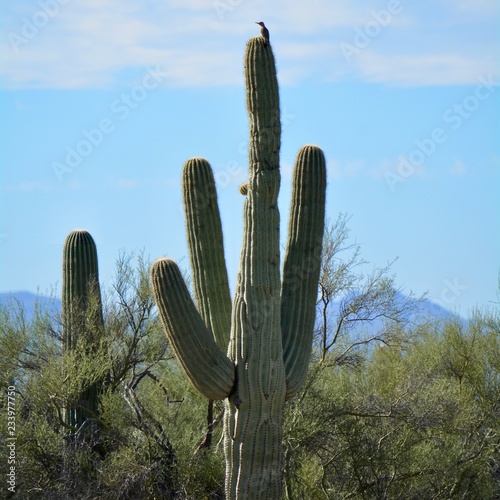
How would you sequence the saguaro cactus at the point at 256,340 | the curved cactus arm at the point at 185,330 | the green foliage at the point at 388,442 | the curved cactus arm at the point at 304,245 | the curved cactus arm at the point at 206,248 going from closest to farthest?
the curved cactus arm at the point at 185,330 < the saguaro cactus at the point at 256,340 < the curved cactus arm at the point at 206,248 < the curved cactus arm at the point at 304,245 < the green foliage at the point at 388,442

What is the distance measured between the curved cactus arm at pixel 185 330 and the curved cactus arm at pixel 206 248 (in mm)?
796

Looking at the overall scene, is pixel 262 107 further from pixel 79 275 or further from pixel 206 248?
pixel 79 275

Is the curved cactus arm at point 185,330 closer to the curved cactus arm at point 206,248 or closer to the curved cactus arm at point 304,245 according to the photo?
the curved cactus arm at point 206,248

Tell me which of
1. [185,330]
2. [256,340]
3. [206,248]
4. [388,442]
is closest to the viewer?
[185,330]

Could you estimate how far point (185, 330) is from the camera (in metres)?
9.48

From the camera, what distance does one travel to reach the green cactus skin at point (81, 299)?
13.3 meters

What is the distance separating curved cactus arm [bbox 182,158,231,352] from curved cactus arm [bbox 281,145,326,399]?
66 centimetres

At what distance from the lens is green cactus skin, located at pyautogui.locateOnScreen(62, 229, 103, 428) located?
13.3m

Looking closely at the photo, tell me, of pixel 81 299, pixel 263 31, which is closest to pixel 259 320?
pixel 263 31

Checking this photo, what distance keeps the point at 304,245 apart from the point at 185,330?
200cm

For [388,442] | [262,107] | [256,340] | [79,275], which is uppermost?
[262,107]

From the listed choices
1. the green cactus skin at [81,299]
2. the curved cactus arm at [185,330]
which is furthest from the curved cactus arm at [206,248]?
the green cactus skin at [81,299]

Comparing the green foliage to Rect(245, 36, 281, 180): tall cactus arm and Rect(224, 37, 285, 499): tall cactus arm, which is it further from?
Rect(245, 36, 281, 180): tall cactus arm

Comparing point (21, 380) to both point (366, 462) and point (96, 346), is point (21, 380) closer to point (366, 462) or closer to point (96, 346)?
point (96, 346)
